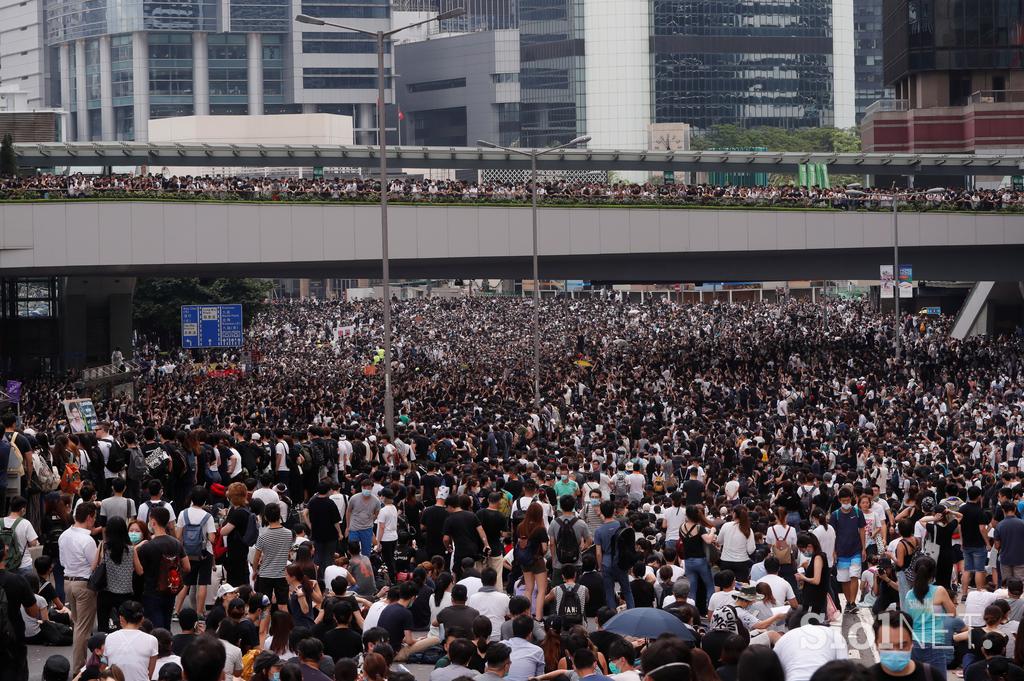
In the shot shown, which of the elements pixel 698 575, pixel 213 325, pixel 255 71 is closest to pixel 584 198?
pixel 213 325

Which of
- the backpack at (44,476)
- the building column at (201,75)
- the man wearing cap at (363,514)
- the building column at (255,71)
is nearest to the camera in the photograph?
the backpack at (44,476)

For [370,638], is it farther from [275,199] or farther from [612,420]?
[275,199]

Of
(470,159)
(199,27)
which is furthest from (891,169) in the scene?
(199,27)

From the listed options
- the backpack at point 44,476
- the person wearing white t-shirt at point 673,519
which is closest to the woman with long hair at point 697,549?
the person wearing white t-shirt at point 673,519

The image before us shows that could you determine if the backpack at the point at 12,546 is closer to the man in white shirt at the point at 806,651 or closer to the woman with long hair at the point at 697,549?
the woman with long hair at the point at 697,549

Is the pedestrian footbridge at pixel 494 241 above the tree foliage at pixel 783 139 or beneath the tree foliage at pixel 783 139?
beneath

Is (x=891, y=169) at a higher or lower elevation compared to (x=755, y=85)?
lower

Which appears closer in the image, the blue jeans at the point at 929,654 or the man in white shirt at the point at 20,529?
the blue jeans at the point at 929,654
